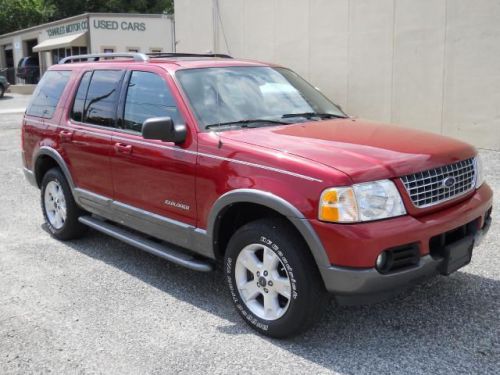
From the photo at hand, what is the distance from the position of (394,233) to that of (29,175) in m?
4.64

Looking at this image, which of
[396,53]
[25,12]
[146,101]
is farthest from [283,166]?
[25,12]

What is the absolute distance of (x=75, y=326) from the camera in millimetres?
3955

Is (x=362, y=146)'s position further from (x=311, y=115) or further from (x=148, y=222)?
(x=148, y=222)

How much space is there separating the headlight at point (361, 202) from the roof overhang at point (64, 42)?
Answer: 101ft

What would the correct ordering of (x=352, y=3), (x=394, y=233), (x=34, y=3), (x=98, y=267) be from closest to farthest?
(x=394, y=233)
(x=98, y=267)
(x=352, y=3)
(x=34, y=3)

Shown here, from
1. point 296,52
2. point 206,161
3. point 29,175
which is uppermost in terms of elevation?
point 296,52

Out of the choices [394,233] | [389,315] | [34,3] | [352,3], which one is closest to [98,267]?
[389,315]

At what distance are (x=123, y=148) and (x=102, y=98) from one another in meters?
0.76

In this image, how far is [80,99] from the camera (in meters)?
5.50

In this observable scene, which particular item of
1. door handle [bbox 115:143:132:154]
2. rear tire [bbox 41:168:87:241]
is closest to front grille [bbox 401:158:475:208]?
door handle [bbox 115:143:132:154]

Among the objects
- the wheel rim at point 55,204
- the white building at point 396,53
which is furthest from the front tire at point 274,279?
the white building at point 396,53

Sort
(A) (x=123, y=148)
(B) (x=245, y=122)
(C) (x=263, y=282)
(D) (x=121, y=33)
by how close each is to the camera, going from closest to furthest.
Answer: (C) (x=263, y=282) → (B) (x=245, y=122) → (A) (x=123, y=148) → (D) (x=121, y=33)

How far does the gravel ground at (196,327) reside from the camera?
3.40 metres

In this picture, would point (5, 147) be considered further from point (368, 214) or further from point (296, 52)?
point (368, 214)
